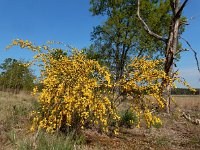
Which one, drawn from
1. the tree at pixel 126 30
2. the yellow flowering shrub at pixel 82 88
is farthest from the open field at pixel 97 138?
the tree at pixel 126 30

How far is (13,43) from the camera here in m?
6.84

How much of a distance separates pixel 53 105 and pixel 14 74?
19329mm

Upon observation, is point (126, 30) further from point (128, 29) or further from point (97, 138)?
point (97, 138)

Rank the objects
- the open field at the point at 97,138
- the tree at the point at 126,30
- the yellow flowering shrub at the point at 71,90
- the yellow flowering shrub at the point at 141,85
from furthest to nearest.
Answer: the tree at the point at 126,30, the yellow flowering shrub at the point at 141,85, the yellow flowering shrub at the point at 71,90, the open field at the point at 97,138

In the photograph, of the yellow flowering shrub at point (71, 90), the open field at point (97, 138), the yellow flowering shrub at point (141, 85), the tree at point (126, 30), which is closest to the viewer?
the open field at point (97, 138)

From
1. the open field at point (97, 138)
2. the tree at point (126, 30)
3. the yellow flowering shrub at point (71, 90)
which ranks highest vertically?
the tree at point (126, 30)

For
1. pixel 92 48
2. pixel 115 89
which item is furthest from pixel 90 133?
pixel 92 48

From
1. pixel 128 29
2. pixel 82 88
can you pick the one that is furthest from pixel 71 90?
pixel 128 29

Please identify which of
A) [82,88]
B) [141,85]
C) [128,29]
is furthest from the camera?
[128,29]

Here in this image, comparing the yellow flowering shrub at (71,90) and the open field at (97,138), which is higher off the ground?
the yellow flowering shrub at (71,90)

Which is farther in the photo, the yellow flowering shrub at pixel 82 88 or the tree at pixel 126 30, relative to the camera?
the tree at pixel 126 30

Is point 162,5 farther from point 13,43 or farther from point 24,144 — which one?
point 24,144

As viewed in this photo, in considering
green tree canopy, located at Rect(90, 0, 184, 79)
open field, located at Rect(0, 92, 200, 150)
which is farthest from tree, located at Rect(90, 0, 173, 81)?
open field, located at Rect(0, 92, 200, 150)

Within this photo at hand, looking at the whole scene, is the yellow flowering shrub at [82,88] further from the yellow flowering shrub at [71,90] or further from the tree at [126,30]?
the tree at [126,30]
